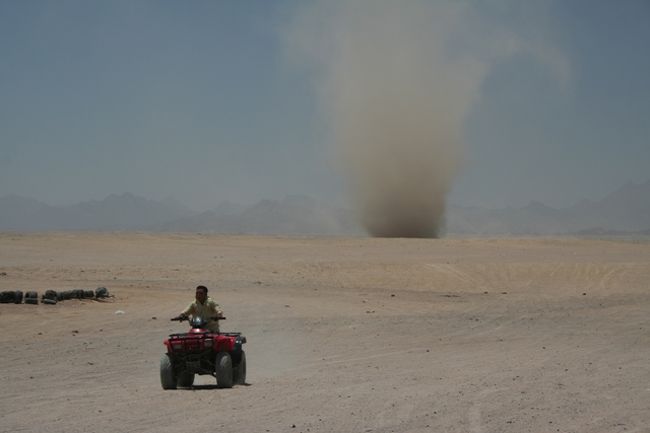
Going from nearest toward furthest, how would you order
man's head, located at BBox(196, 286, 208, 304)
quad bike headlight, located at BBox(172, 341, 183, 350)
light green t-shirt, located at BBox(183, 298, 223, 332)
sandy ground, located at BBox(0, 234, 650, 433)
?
sandy ground, located at BBox(0, 234, 650, 433), quad bike headlight, located at BBox(172, 341, 183, 350), man's head, located at BBox(196, 286, 208, 304), light green t-shirt, located at BBox(183, 298, 223, 332)

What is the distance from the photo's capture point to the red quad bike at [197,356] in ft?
40.1

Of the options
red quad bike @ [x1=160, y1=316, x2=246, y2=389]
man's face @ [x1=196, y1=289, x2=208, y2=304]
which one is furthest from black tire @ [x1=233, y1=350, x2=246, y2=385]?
man's face @ [x1=196, y1=289, x2=208, y2=304]

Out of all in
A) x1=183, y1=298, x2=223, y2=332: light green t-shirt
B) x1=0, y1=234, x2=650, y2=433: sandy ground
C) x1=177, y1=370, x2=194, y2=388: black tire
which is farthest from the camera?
x1=183, y1=298, x2=223, y2=332: light green t-shirt

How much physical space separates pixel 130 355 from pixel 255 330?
4.03 m

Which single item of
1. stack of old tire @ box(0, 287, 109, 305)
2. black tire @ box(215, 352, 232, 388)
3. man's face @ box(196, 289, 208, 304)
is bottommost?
black tire @ box(215, 352, 232, 388)

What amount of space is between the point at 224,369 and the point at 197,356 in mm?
414

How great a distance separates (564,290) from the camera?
102ft

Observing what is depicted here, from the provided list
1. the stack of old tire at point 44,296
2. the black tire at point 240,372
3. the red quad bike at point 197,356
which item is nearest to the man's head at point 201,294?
the red quad bike at point 197,356

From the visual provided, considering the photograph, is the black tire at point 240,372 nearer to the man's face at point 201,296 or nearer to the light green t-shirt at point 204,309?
the light green t-shirt at point 204,309

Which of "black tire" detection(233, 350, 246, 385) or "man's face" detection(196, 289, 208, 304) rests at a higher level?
"man's face" detection(196, 289, 208, 304)

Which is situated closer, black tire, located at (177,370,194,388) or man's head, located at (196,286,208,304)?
black tire, located at (177,370,194,388)

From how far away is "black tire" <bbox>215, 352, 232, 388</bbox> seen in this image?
40.3 feet

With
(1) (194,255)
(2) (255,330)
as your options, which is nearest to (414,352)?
(2) (255,330)

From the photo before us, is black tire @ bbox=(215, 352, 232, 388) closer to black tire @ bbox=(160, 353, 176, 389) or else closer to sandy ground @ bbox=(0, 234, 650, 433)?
sandy ground @ bbox=(0, 234, 650, 433)
